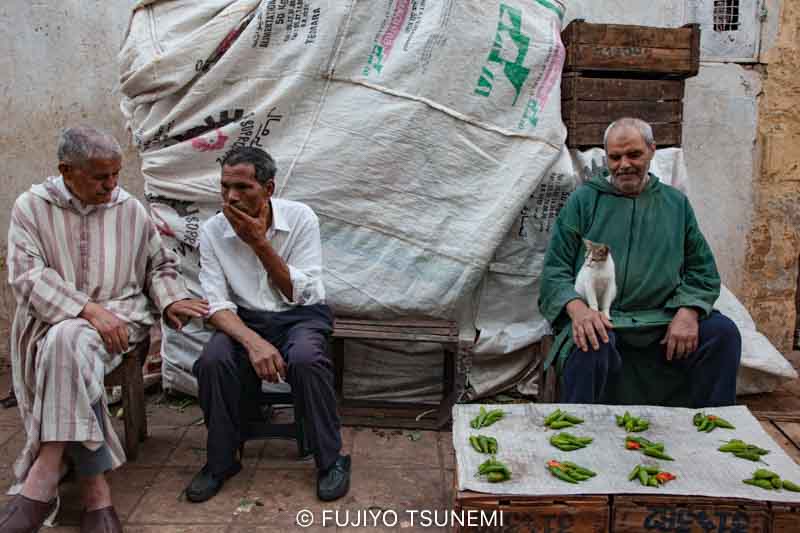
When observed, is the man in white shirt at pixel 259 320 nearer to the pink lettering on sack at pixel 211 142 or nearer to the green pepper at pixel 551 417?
the pink lettering on sack at pixel 211 142

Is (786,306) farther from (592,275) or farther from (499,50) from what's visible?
(499,50)

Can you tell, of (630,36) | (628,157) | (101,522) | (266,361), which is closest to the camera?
(101,522)

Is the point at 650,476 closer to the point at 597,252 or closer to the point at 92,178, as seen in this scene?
the point at 597,252

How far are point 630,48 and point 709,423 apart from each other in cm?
207

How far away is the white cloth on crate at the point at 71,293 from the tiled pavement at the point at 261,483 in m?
0.29

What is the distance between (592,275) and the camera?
2.91 m

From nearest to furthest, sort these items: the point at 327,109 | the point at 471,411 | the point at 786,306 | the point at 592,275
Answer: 1. the point at 471,411
2. the point at 592,275
3. the point at 327,109
4. the point at 786,306

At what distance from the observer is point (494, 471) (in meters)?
2.20

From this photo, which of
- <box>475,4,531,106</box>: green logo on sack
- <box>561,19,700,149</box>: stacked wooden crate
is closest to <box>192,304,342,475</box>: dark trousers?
<box>475,4,531,106</box>: green logo on sack

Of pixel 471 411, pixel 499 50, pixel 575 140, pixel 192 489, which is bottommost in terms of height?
pixel 192 489

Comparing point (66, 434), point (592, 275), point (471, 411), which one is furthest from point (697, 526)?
point (66, 434)

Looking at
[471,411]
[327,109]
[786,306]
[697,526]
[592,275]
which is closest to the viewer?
[697,526]

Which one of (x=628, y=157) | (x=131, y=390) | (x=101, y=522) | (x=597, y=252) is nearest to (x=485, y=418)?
(x=597, y=252)

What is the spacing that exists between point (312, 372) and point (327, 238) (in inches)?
41.4
